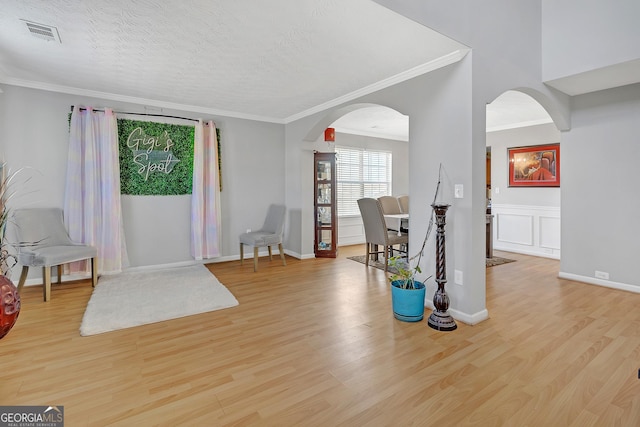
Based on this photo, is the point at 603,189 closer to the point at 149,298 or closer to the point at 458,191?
the point at 458,191

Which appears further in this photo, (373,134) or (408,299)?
(373,134)

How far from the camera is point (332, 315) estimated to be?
3.04 metres

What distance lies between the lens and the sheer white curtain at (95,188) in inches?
159

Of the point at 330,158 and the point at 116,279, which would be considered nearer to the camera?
the point at 116,279

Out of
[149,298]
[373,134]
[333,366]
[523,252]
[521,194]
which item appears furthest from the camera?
[373,134]

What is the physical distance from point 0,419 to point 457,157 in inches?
138

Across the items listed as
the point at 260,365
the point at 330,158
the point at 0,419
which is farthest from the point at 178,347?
the point at 330,158

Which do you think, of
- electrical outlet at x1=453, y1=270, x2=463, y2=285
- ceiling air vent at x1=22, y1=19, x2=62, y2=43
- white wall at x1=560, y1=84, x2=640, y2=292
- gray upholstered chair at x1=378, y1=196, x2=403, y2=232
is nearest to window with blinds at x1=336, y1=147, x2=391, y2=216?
gray upholstered chair at x1=378, y1=196, x2=403, y2=232

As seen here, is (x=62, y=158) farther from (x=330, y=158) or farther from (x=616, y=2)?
(x=616, y=2)

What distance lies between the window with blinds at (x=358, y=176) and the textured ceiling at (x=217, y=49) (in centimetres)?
264

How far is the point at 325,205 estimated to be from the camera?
5.74 meters

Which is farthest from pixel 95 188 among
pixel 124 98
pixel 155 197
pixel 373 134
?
pixel 373 134

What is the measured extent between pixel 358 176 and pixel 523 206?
3.27m

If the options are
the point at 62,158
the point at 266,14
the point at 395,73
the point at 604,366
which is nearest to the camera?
the point at 604,366
